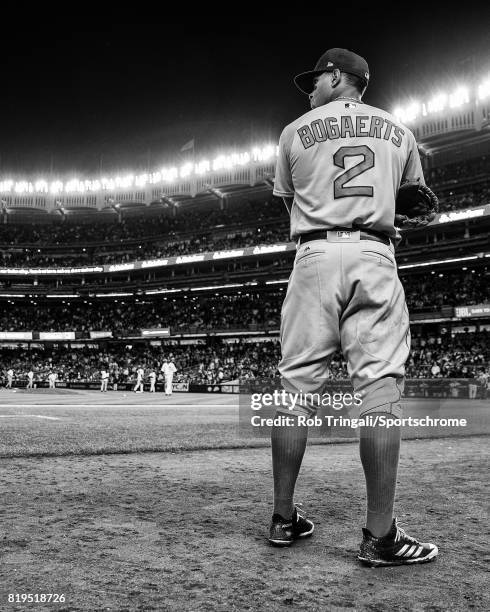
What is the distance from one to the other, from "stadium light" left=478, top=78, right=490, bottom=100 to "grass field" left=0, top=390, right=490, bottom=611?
34772 millimetres

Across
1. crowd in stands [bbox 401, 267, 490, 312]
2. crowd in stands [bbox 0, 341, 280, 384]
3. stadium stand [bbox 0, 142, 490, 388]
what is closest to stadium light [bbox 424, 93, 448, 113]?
stadium stand [bbox 0, 142, 490, 388]

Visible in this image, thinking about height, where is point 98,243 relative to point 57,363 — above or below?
above

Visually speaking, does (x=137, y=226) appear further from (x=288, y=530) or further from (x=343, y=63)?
(x=288, y=530)

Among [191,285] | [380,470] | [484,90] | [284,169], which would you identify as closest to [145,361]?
[191,285]

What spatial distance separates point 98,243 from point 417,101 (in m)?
33.0

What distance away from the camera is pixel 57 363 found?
147 ft

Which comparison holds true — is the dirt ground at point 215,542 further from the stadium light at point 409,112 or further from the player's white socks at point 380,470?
the stadium light at point 409,112

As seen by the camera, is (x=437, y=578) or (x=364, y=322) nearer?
(x=437, y=578)

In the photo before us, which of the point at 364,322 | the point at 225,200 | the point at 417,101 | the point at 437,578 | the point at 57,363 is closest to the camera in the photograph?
the point at 437,578

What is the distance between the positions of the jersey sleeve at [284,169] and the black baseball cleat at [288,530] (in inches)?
60.6

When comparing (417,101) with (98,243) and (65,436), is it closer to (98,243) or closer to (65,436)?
(98,243)

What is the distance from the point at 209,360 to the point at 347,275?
3863cm

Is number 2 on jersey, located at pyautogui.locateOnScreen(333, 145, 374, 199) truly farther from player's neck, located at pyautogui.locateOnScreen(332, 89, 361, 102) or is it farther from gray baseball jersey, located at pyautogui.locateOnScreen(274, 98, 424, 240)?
A: player's neck, located at pyautogui.locateOnScreen(332, 89, 361, 102)

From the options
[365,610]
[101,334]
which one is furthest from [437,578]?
[101,334]
